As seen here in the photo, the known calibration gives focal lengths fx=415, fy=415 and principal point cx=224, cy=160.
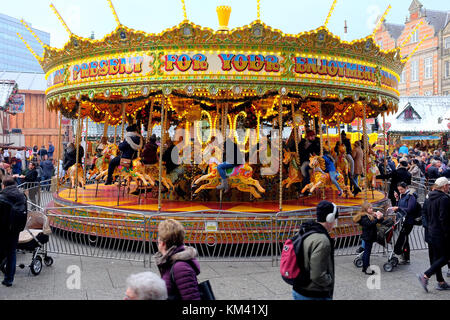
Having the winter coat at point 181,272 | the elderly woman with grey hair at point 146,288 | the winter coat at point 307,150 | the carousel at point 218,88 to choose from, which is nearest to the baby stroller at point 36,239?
the carousel at point 218,88

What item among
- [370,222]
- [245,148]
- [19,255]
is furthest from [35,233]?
[245,148]

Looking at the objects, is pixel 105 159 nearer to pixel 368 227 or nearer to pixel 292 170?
pixel 292 170

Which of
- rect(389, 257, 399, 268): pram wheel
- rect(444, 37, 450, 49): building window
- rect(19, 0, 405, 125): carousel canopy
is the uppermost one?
rect(444, 37, 450, 49): building window

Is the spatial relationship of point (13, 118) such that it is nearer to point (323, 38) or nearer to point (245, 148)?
point (245, 148)

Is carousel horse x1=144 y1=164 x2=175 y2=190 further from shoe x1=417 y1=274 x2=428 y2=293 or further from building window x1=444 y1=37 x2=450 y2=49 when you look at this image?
building window x1=444 y1=37 x2=450 y2=49

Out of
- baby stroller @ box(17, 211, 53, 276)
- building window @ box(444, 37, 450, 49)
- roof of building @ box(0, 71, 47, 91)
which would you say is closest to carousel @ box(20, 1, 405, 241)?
baby stroller @ box(17, 211, 53, 276)

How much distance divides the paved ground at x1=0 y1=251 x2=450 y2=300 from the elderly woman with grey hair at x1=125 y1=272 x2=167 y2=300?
3.62m

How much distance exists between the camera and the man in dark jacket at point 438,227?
254 inches

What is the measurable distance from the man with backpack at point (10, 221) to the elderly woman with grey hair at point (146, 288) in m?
4.42

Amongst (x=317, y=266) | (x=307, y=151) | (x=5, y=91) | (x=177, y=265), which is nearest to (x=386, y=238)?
(x=307, y=151)

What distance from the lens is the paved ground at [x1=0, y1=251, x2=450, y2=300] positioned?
21.0 feet

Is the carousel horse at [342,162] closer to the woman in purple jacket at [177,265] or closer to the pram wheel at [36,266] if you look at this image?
the pram wheel at [36,266]

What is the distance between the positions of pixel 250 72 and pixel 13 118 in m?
33.6

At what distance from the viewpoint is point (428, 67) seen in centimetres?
4972
